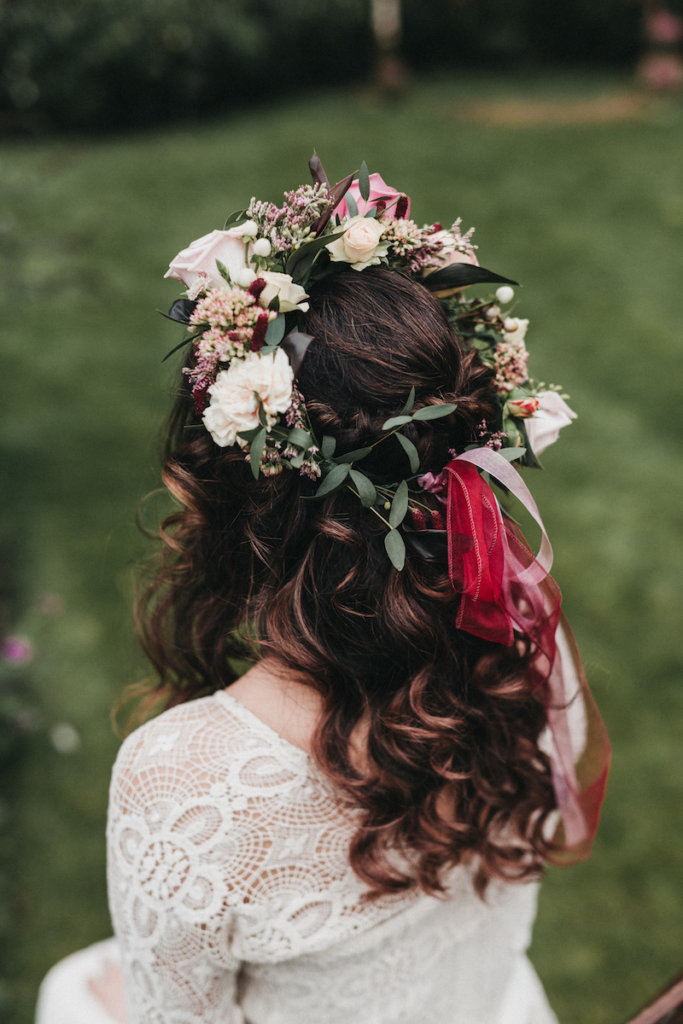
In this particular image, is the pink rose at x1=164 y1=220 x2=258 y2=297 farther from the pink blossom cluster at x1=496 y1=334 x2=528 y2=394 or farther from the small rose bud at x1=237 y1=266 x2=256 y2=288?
the pink blossom cluster at x1=496 y1=334 x2=528 y2=394

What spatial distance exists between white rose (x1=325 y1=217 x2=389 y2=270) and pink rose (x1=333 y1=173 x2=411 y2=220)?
78 millimetres

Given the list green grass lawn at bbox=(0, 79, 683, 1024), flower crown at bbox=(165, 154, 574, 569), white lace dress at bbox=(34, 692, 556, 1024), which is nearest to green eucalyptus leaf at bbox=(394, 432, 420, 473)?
flower crown at bbox=(165, 154, 574, 569)

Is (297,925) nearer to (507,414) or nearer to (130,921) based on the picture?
(130,921)

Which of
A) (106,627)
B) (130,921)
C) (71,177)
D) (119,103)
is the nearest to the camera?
(130,921)

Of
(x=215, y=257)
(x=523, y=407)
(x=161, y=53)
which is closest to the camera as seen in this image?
(x=215, y=257)

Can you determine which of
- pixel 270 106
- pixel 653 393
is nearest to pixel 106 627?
pixel 653 393

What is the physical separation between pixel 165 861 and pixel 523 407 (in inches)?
33.9

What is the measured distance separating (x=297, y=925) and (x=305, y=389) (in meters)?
0.82

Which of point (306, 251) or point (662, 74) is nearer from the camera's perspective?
point (306, 251)

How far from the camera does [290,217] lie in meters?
1.22

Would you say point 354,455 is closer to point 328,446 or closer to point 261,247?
point 328,446

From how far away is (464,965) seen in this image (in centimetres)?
158

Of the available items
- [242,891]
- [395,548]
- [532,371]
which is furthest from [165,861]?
[532,371]

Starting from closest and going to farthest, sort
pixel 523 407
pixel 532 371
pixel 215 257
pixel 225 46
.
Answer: pixel 215 257 → pixel 523 407 → pixel 532 371 → pixel 225 46
